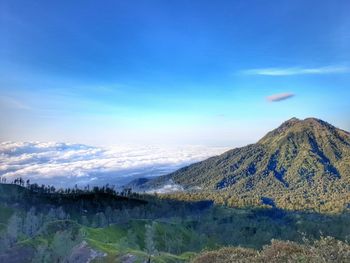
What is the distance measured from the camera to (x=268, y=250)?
52406 millimetres

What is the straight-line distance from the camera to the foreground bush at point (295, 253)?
3344 centimetres

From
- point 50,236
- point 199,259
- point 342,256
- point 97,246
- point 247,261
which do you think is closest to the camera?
point 342,256

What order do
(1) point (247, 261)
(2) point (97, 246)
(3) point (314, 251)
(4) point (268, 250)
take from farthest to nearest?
(2) point (97, 246) < (4) point (268, 250) < (1) point (247, 261) < (3) point (314, 251)

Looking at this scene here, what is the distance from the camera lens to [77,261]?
145 metres

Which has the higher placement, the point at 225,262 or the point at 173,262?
the point at 225,262

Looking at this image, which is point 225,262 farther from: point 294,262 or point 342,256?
point 342,256

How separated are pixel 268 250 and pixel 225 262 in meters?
6.64

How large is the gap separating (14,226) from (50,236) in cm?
2057

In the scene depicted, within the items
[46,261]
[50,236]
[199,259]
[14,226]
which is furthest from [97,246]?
[199,259]

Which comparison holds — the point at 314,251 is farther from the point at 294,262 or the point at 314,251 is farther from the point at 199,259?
the point at 199,259

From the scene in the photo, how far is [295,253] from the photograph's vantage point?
44438 millimetres

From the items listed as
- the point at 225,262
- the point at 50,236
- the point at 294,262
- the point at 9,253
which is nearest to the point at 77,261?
the point at 9,253

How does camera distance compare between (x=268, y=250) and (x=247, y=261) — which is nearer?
(x=247, y=261)

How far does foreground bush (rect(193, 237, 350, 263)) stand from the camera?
3344 centimetres
